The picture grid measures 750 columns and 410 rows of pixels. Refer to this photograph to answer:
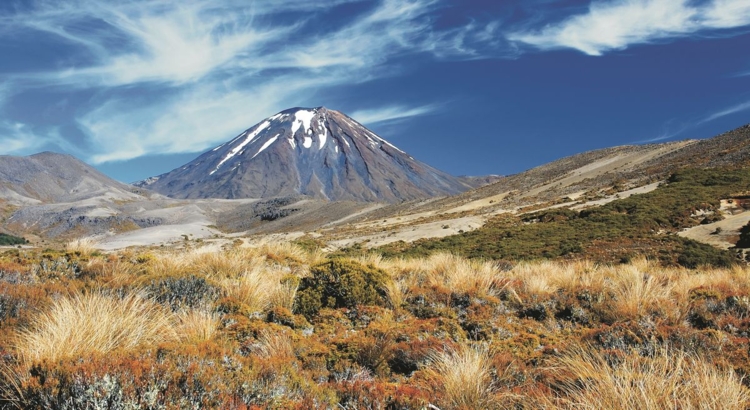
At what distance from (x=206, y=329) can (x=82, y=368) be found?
191cm

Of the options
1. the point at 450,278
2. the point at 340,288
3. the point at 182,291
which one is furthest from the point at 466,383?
the point at 450,278

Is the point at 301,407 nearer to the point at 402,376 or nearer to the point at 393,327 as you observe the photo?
the point at 402,376

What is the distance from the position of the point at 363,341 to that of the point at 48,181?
717 feet

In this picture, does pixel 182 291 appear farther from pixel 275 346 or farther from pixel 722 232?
pixel 722 232

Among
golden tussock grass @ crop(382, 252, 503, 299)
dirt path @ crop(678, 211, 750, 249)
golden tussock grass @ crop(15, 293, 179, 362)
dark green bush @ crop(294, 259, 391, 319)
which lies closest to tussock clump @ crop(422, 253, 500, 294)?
golden tussock grass @ crop(382, 252, 503, 299)

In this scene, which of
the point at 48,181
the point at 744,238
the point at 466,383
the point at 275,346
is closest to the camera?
the point at 466,383

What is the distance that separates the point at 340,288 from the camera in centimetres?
741

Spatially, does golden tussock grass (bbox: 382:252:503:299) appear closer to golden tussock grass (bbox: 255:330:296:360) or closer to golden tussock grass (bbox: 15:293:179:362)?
golden tussock grass (bbox: 255:330:296:360)

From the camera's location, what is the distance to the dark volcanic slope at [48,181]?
157750 millimetres

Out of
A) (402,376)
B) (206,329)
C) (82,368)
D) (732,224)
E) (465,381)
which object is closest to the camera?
(82,368)

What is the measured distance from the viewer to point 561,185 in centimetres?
5038

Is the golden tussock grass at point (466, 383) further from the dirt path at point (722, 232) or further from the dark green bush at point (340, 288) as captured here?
the dirt path at point (722, 232)

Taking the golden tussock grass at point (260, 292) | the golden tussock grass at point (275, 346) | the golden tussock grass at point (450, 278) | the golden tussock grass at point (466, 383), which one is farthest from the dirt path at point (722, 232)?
the golden tussock grass at point (275, 346)

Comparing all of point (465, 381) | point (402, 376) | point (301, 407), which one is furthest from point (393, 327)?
Answer: point (301, 407)
